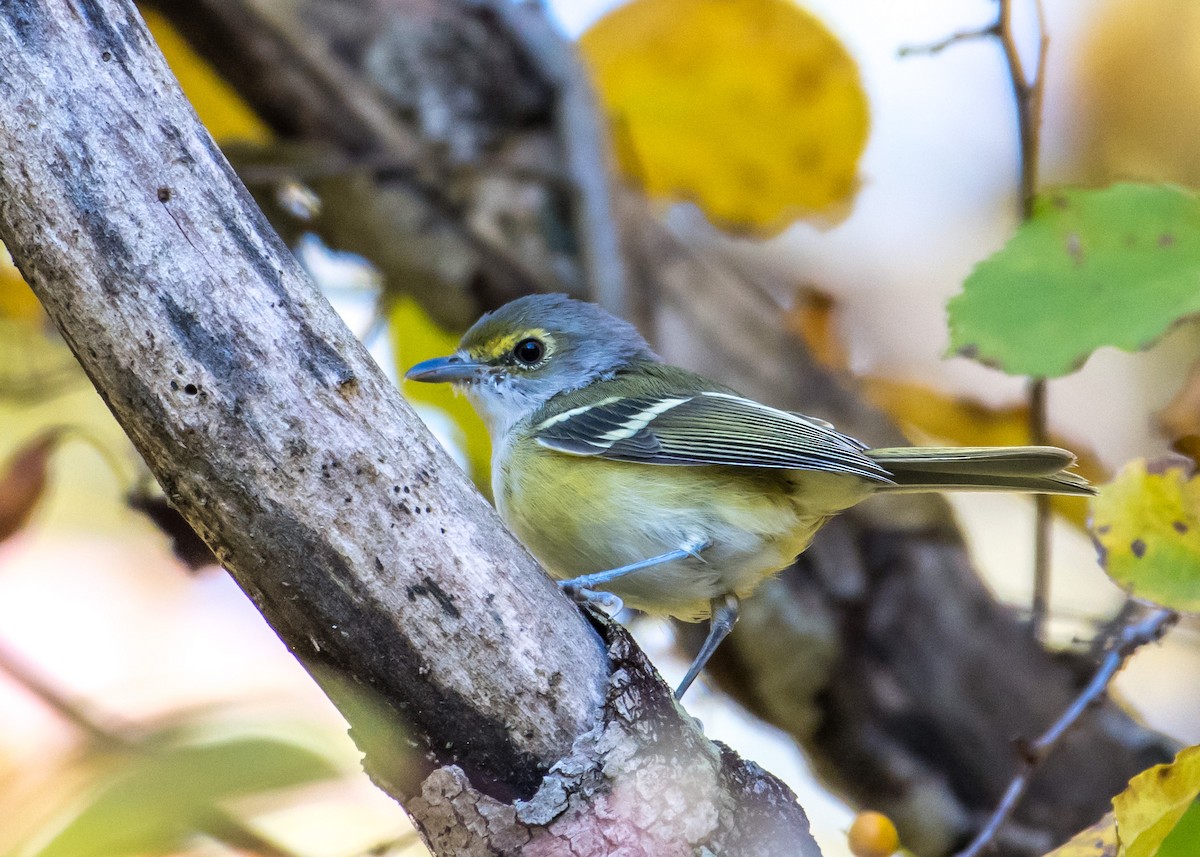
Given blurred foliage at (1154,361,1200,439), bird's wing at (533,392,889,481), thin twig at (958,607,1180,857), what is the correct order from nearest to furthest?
blurred foliage at (1154,361,1200,439)
thin twig at (958,607,1180,857)
bird's wing at (533,392,889,481)

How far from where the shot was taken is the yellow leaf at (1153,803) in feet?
4.44

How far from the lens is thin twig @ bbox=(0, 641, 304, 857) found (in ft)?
2.64

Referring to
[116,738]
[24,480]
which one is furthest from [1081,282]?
[24,480]

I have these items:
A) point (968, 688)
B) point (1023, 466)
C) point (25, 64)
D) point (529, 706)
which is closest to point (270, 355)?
point (25, 64)

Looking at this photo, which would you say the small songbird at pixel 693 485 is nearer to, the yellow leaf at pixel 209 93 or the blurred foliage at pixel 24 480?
the blurred foliage at pixel 24 480

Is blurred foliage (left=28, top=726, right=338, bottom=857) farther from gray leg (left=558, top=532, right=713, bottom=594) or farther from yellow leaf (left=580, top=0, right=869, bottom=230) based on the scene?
yellow leaf (left=580, top=0, right=869, bottom=230)

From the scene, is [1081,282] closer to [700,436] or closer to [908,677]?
[700,436]

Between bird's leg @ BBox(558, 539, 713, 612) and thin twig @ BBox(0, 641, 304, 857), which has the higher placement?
thin twig @ BBox(0, 641, 304, 857)

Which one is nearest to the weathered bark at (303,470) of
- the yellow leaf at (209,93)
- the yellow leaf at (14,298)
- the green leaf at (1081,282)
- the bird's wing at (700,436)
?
the green leaf at (1081,282)

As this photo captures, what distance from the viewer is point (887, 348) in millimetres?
4344

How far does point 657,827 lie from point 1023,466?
4.20ft

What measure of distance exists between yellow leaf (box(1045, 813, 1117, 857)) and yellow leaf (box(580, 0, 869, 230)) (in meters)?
2.21

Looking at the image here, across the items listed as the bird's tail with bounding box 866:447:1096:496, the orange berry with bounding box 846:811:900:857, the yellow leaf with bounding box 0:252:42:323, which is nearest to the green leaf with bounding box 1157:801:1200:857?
the orange berry with bounding box 846:811:900:857

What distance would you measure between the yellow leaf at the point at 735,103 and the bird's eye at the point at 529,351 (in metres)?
0.91
